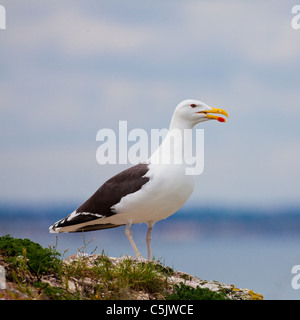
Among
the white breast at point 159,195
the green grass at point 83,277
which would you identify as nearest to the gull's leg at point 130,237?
the white breast at point 159,195

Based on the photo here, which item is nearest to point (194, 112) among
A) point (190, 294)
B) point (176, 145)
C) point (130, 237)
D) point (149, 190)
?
point (176, 145)

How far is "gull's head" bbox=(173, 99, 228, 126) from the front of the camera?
1164 cm

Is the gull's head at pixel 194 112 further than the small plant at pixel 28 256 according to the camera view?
Yes

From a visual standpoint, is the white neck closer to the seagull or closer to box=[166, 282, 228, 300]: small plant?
the seagull

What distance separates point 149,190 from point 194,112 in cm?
199

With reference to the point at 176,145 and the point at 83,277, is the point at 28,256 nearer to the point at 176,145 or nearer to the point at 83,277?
the point at 83,277

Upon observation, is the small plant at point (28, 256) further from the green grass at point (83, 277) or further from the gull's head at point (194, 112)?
the gull's head at point (194, 112)

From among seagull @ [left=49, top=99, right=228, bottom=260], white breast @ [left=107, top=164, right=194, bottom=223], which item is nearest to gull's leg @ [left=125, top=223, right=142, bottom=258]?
seagull @ [left=49, top=99, right=228, bottom=260]

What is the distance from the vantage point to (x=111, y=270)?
31.0 feet

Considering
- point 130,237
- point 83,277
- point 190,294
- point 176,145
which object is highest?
point 176,145

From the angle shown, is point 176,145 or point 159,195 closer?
point 159,195

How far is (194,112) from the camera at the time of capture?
38.3 ft

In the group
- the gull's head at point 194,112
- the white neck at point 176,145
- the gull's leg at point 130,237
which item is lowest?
the gull's leg at point 130,237

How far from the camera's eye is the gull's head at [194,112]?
11641 mm
